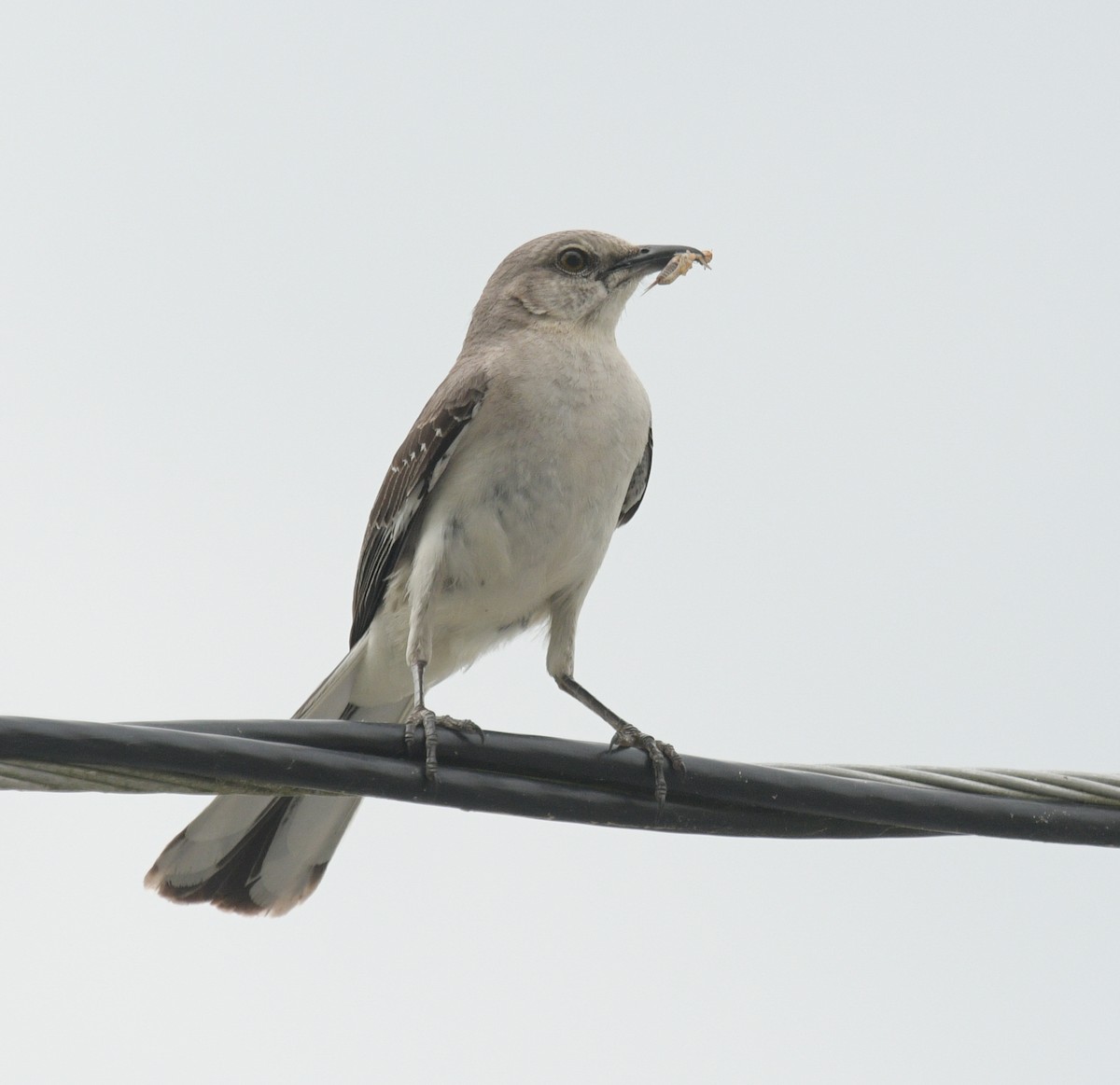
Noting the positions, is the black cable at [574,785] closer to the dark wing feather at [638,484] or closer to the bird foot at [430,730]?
the bird foot at [430,730]

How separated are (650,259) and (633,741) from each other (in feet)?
8.90

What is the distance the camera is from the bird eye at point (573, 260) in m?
6.41

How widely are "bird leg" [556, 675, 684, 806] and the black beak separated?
1892 mm

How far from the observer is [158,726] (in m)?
2.89

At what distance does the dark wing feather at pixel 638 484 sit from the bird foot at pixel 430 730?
2.33 meters

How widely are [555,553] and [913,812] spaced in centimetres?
231

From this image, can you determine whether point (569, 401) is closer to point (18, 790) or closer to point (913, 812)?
point (913, 812)

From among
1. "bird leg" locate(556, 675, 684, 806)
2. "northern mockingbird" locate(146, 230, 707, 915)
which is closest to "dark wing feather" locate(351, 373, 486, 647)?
"northern mockingbird" locate(146, 230, 707, 915)

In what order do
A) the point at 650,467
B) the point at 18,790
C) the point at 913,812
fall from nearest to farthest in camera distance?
the point at 18,790 → the point at 913,812 → the point at 650,467

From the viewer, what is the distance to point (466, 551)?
5293 mm

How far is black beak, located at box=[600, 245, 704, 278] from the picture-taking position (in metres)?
6.37

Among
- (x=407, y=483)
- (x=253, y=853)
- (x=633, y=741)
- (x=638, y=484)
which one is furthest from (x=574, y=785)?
(x=638, y=484)

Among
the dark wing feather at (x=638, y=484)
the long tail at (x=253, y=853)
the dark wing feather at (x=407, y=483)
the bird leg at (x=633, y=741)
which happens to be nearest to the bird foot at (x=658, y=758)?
the bird leg at (x=633, y=741)

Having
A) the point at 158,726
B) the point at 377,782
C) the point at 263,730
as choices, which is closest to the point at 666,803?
the point at 377,782
